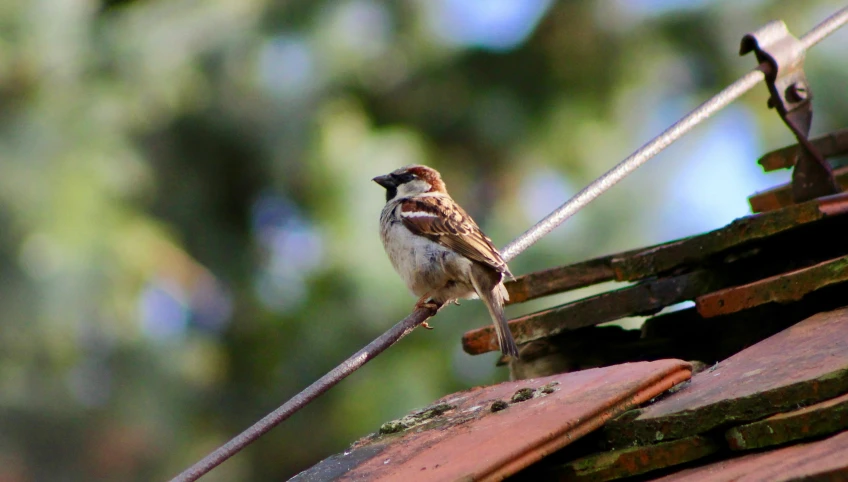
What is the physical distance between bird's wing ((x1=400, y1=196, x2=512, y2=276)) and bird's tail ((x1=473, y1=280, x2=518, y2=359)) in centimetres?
9

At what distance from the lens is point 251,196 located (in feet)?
32.9

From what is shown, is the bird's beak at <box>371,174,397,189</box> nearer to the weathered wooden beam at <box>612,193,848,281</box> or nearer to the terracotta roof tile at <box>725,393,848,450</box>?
the weathered wooden beam at <box>612,193,848,281</box>

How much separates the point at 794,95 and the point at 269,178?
7.24 m

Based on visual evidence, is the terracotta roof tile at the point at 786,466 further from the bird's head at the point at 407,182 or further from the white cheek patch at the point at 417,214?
the bird's head at the point at 407,182

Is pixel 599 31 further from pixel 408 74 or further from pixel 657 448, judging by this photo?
pixel 657 448

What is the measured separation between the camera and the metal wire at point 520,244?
173 centimetres

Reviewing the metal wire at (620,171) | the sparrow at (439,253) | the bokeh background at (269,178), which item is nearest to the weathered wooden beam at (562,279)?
the metal wire at (620,171)

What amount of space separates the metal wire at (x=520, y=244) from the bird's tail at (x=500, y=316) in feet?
0.55

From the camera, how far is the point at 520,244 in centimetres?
225

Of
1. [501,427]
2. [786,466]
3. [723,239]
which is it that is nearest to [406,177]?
[723,239]

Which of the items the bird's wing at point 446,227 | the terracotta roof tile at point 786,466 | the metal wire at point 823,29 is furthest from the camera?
the bird's wing at point 446,227

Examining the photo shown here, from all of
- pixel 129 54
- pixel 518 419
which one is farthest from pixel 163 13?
pixel 518 419

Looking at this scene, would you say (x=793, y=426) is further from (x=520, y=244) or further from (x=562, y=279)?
(x=562, y=279)

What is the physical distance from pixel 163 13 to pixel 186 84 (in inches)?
23.7
